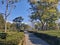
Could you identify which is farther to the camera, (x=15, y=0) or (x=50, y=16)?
(x=50, y=16)

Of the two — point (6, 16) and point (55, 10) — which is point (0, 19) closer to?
point (55, 10)

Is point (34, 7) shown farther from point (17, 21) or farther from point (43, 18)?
point (17, 21)

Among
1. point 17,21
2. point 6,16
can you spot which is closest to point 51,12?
point 6,16

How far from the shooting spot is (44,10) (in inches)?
2972

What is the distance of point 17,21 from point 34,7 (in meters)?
36.5

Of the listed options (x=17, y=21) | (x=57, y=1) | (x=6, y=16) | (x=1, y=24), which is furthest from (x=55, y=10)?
(x=17, y=21)

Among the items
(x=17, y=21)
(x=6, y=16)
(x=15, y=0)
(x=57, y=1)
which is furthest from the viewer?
(x=17, y=21)

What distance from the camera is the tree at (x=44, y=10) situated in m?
74.4

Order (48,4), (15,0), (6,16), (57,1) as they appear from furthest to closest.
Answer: (48,4) < (57,1) < (15,0) < (6,16)

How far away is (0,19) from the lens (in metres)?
82.0

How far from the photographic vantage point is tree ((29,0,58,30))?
7444cm

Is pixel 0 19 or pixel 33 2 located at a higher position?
pixel 33 2

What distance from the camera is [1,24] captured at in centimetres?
7912

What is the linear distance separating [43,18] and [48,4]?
221 inches
